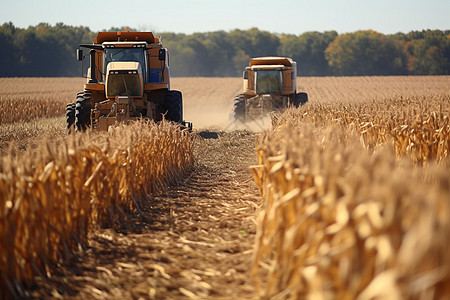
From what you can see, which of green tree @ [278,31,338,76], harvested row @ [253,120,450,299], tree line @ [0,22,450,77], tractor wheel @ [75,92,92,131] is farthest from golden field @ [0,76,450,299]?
green tree @ [278,31,338,76]

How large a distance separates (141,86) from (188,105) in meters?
23.5

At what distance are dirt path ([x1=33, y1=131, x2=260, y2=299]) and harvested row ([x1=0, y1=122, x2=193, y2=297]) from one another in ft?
0.62

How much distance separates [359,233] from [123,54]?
37.3 feet

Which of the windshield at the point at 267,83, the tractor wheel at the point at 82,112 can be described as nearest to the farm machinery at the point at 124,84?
the tractor wheel at the point at 82,112

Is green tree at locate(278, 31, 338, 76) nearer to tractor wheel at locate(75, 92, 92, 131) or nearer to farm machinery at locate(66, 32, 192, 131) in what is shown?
farm machinery at locate(66, 32, 192, 131)

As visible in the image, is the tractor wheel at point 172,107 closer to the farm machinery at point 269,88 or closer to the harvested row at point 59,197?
the farm machinery at point 269,88

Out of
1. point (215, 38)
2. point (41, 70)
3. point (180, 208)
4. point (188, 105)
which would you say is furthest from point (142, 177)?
point (215, 38)

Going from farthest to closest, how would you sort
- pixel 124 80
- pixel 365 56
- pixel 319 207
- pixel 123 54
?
pixel 365 56
pixel 123 54
pixel 124 80
pixel 319 207

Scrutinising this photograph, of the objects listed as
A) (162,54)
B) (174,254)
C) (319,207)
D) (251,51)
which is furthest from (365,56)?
(319,207)

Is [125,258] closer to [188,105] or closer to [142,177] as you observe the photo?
[142,177]

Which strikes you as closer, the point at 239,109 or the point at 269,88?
the point at 269,88

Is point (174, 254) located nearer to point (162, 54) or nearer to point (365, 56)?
point (162, 54)

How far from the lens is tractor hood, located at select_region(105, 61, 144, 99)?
12.5 metres

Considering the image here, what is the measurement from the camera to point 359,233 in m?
2.69
